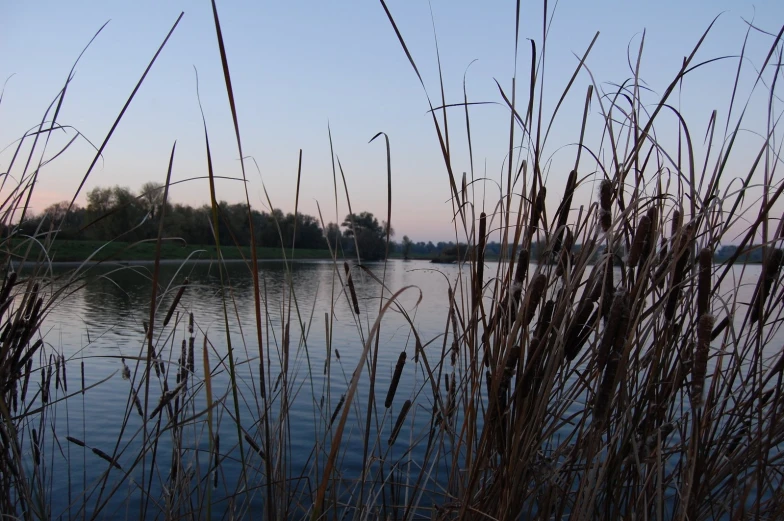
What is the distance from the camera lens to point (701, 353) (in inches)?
39.1

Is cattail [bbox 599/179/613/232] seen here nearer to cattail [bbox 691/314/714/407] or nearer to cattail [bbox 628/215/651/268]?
cattail [bbox 628/215/651/268]

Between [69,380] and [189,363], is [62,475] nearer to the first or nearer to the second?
[69,380]

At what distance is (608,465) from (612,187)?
676 millimetres

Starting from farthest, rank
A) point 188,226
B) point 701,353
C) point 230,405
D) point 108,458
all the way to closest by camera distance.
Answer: point 230,405 → point 188,226 → point 108,458 → point 701,353

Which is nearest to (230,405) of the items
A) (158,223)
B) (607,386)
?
(158,223)

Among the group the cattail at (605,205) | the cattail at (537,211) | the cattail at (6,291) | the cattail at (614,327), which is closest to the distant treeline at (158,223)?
the cattail at (6,291)

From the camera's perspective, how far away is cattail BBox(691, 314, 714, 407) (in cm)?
98

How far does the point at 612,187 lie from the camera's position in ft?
4.91

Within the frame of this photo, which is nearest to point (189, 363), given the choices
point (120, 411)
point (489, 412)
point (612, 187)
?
point (489, 412)

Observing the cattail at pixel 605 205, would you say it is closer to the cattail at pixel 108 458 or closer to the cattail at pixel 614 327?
the cattail at pixel 614 327

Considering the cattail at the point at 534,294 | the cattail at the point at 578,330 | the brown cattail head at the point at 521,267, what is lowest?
the cattail at the point at 578,330

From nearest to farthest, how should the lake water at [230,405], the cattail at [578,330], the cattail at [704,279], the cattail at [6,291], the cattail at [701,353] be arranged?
the cattail at [701,353] < the cattail at [704,279] < the cattail at [578,330] < the cattail at [6,291] < the lake water at [230,405]

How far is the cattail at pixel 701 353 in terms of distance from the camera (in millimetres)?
983

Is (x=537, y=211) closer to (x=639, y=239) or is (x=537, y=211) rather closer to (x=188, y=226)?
(x=639, y=239)
